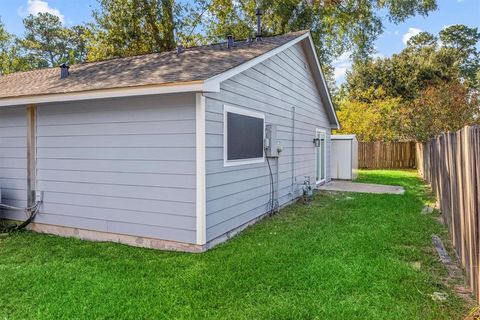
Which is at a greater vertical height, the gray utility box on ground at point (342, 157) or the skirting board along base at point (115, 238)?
the gray utility box on ground at point (342, 157)

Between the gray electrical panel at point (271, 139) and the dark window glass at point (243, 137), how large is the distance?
21 centimetres

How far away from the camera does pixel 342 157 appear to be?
44.7 ft

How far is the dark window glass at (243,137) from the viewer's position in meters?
5.61

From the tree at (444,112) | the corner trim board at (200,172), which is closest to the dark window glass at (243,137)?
the corner trim board at (200,172)

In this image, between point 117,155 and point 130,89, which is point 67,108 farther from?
point 130,89

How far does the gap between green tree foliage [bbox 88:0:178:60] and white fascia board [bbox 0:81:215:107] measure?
12117mm

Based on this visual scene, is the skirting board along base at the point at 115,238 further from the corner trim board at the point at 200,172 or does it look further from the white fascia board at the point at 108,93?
the white fascia board at the point at 108,93

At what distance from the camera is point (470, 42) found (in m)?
38.7

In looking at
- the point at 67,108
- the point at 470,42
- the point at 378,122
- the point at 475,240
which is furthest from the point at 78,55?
the point at 470,42

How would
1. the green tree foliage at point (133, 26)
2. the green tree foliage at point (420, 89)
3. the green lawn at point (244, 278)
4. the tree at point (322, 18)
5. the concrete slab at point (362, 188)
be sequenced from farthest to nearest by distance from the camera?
the green tree foliage at point (133, 26)
the tree at point (322, 18)
the green tree foliage at point (420, 89)
the concrete slab at point (362, 188)
the green lawn at point (244, 278)

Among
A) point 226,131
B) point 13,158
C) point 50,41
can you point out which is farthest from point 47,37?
point 226,131

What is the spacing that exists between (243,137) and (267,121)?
3.89 feet

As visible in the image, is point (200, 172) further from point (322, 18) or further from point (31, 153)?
point (322, 18)

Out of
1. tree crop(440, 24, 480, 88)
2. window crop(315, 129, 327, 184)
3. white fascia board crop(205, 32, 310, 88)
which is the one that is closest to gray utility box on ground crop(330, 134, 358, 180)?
window crop(315, 129, 327, 184)
